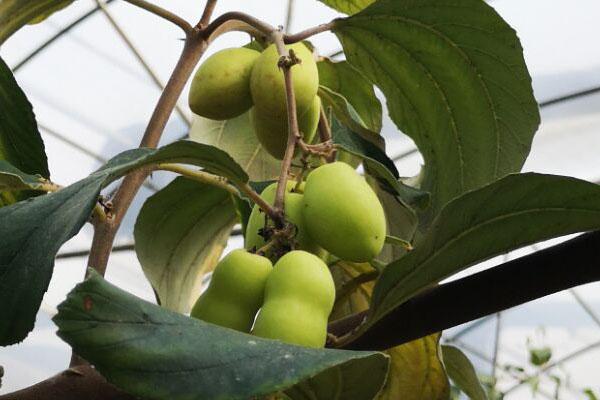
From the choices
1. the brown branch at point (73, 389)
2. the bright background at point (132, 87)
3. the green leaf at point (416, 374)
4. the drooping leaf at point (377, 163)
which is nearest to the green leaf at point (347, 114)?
the drooping leaf at point (377, 163)

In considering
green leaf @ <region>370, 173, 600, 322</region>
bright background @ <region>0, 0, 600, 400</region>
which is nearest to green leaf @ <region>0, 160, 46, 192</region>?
green leaf @ <region>370, 173, 600, 322</region>

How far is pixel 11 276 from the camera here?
0.33 meters

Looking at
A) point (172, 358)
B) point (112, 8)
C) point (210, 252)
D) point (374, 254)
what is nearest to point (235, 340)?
point (172, 358)

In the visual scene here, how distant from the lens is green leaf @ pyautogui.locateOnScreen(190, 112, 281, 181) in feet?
2.30

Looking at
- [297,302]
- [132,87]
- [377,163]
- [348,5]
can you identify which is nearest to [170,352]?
[297,302]

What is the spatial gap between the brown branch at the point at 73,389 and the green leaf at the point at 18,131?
8.4 inches

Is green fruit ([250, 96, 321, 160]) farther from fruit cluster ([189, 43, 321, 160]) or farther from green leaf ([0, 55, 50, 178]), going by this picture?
green leaf ([0, 55, 50, 178])

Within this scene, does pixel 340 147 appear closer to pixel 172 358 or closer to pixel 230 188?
pixel 230 188

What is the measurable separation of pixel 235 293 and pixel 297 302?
0.03m

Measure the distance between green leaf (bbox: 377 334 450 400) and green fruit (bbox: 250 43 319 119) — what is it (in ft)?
0.49

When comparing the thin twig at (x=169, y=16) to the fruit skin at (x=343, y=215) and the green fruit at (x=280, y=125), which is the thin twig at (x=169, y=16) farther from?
the fruit skin at (x=343, y=215)

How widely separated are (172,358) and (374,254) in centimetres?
15

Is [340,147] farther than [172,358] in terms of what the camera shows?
Yes

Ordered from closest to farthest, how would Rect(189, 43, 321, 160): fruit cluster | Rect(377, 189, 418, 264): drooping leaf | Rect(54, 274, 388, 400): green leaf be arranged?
Rect(54, 274, 388, 400): green leaf, Rect(189, 43, 321, 160): fruit cluster, Rect(377, 189, 418, 264): drooping leaf
